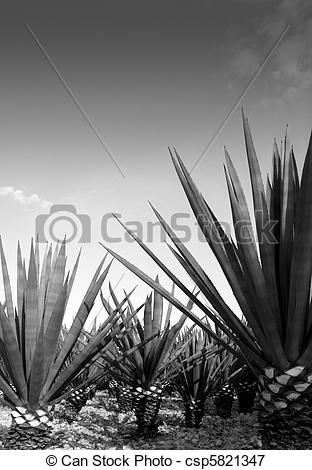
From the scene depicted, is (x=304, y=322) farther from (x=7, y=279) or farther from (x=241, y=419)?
(x=241, y=419)

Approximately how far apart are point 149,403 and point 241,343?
1.80 m

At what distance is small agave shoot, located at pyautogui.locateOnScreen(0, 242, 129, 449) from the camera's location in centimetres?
189

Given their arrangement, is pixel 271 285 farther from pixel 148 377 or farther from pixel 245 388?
pixel 245 388

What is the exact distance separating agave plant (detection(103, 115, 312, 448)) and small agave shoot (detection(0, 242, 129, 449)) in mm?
622

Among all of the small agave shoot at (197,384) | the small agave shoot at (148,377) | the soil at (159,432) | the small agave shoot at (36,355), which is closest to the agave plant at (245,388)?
the soil at (159,432)

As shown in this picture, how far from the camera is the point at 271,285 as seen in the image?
147 cm

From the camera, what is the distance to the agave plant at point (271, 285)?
1365mm

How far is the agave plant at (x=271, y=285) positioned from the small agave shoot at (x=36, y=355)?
0.62 meters

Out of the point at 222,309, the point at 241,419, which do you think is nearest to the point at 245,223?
the point at 222,309

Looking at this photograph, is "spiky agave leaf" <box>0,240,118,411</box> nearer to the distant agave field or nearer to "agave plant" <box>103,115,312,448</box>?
the distant agave field

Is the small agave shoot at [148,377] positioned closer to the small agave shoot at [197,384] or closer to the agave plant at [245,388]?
the small agave shoot at [197,384]

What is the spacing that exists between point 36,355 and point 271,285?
1.18m

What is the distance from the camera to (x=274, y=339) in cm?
140

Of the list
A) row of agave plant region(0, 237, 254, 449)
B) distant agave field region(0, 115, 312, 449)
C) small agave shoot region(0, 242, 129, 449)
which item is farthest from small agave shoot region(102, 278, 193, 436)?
small agave shoot region(0, 242, 129, 449)
